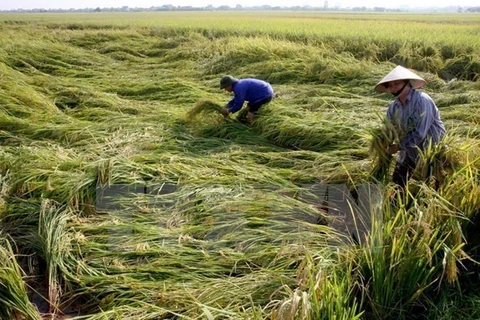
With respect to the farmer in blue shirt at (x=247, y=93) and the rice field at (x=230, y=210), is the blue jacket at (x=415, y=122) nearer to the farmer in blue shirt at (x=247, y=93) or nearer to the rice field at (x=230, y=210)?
the rice field at (x=230, y=210)

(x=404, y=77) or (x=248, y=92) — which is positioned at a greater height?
(x=404, y=77)

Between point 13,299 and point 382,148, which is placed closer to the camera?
point 13,299

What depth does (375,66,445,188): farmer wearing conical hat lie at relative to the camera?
255 centimetres

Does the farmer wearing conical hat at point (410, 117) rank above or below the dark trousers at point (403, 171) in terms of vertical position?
above

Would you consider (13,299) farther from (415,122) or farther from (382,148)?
(415,122)

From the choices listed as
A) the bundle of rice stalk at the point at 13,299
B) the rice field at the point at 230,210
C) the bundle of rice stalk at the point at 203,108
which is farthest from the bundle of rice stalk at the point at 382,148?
the bundle of rice stalk at the point at 13,299

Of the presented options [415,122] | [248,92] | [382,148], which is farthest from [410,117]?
[248,92]

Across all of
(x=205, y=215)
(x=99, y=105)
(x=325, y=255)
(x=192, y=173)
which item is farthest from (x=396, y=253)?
(x=99, y=105)

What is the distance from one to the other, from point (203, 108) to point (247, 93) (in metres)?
0.51

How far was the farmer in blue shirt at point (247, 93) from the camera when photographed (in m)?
4.30

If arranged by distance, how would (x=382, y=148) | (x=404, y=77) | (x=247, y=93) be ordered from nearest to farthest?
(x=404, y=77) < (x=382, y=148) < (x=247, y=93)

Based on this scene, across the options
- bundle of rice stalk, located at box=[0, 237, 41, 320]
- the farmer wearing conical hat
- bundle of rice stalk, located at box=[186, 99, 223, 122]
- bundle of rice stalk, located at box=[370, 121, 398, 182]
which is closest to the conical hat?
the farmer wearing conical hat

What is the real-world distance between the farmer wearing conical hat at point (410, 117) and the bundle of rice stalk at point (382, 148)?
0.04 m

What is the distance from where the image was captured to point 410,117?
8.55 ft
